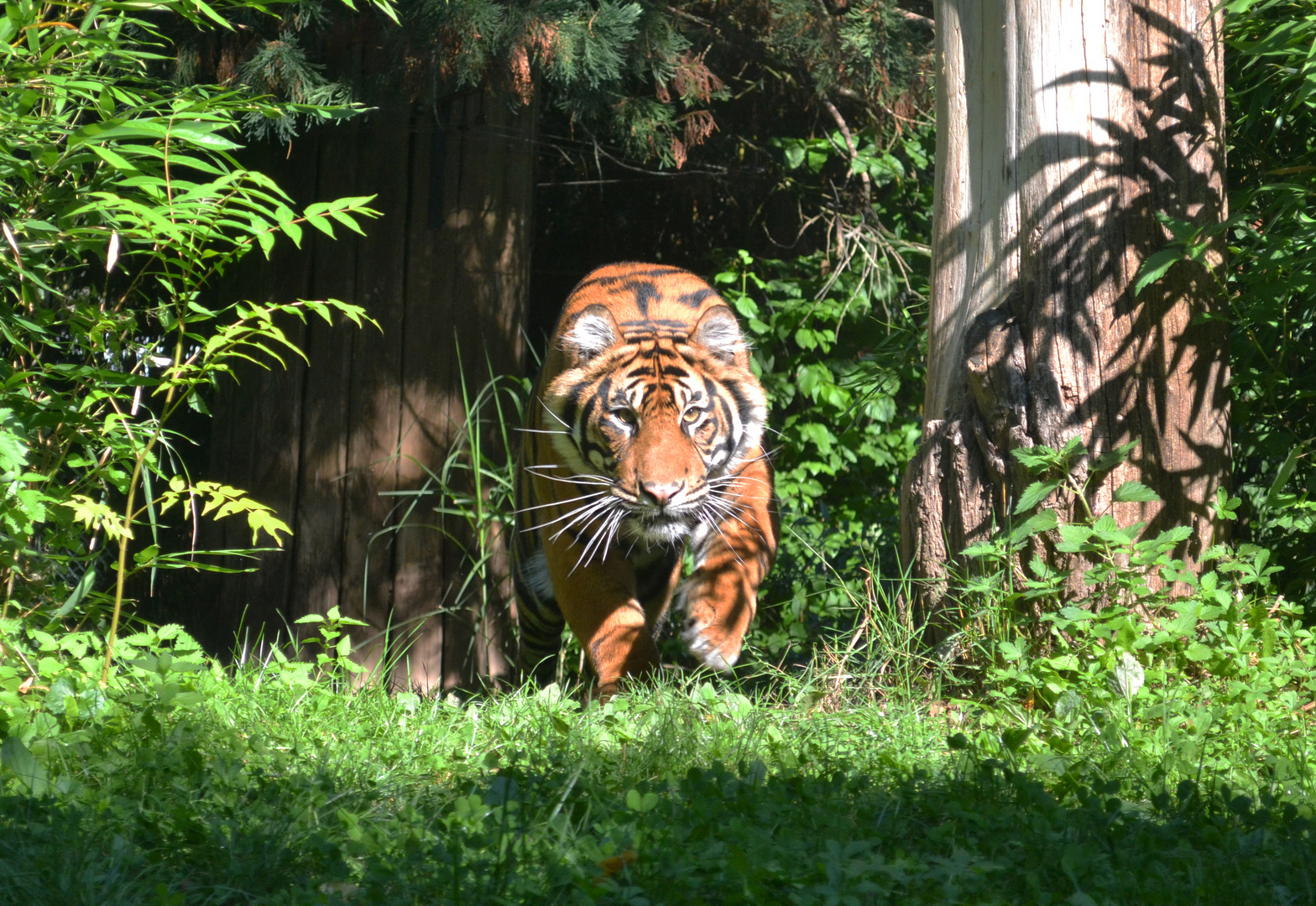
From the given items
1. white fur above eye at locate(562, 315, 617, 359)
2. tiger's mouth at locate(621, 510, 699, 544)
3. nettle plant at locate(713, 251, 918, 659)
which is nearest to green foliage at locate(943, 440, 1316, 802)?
Answer: tiger's mouth at locate(621, 510, 699, 544)

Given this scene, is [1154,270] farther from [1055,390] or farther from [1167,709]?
[1167,709]

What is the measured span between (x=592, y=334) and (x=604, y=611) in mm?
1000

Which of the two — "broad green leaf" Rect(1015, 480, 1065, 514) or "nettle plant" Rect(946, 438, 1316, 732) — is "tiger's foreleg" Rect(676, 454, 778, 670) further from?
"broad green leaf" Rect(1015, 480, 1065, 514)

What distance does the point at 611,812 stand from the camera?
7.11 ft

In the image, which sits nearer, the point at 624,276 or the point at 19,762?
the point at 19,762

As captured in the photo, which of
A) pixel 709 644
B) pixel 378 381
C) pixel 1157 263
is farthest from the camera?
pixel 378 381

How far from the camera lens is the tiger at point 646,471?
3.92m

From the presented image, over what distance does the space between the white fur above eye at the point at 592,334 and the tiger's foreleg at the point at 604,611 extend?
71 centimetres

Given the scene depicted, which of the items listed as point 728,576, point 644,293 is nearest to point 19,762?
point 728,576

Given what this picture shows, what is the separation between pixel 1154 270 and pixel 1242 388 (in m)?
0.82

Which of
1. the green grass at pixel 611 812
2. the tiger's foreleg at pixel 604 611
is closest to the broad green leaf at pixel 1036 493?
the green grass at pixel 611 812

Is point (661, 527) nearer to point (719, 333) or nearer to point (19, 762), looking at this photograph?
point (719, 333)

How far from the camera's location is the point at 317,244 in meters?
5.15

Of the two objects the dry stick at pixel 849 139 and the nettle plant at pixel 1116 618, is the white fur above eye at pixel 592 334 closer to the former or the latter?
the nettle plant at pixel 1116 618
